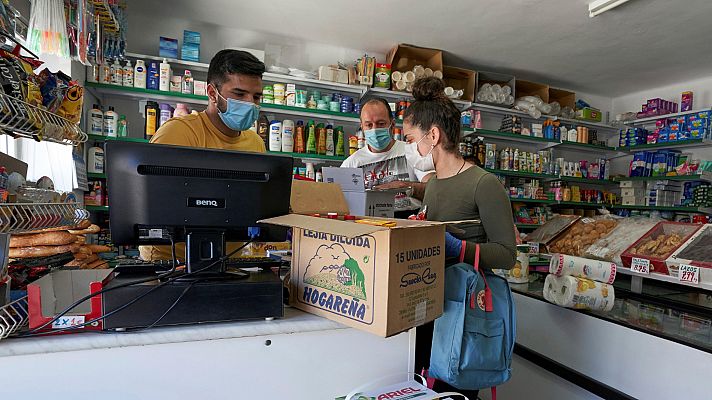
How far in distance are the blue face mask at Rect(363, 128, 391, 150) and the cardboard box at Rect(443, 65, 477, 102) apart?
2111mm

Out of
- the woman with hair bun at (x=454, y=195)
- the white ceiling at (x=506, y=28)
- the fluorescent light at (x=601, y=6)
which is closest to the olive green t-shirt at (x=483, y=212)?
the woman with hair bun at (x=454, y=195)

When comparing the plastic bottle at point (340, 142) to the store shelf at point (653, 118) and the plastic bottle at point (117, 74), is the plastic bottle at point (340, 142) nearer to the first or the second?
the plastic bottle at point (117, 74)

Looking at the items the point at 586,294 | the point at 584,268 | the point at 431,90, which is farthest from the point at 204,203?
the point at 584,268

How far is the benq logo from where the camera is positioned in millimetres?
991

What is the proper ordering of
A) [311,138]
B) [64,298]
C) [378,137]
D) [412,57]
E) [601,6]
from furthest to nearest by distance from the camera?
[412,57], [311,138], [601,6], [378,137], [64,298]

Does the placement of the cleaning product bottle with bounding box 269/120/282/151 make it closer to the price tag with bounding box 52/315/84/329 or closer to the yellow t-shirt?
the yellow t-shirt

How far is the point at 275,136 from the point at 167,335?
3.13 m

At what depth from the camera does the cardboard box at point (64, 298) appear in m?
0.87

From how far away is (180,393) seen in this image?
0.95m

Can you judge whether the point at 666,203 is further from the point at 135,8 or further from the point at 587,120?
the point at 135,8

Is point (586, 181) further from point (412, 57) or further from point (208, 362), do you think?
point (208, 362)

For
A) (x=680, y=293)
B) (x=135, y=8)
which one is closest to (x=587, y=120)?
(x=680, y=293)

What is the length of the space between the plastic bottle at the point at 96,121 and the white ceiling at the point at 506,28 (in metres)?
1.11

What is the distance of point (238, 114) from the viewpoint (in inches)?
78.0
